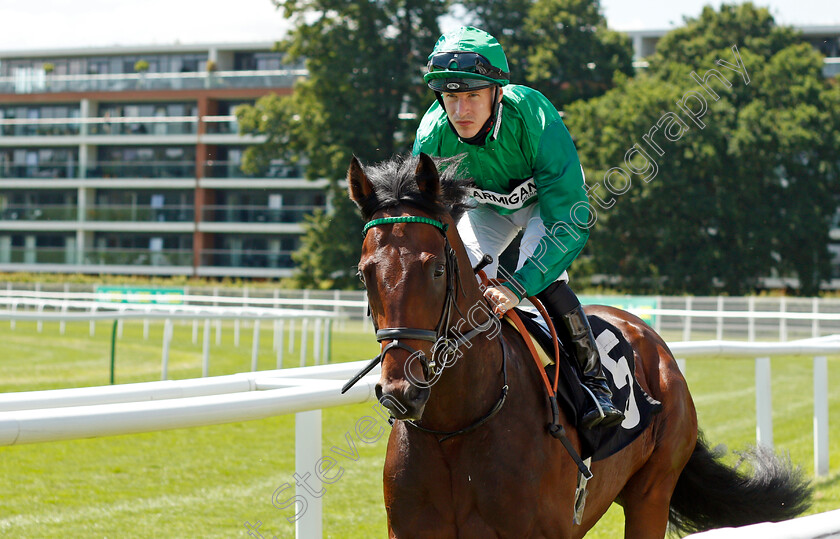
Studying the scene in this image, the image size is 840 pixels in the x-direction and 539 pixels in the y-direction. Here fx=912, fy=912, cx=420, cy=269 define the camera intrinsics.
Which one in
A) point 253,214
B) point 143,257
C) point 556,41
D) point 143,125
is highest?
point 556,41

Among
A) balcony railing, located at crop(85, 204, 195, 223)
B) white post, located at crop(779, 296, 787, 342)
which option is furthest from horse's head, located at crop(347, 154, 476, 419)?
balcony railing, located at crop(85, 204, 195, 223)

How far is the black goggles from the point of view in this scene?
2.98m

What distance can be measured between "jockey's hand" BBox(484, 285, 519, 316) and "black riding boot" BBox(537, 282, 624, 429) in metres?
0.42

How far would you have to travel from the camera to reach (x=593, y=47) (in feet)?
121

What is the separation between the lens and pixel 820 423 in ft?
20.9

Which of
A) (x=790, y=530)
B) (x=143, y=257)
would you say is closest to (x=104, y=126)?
(x=143, y=257)

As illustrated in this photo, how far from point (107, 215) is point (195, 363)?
38.3 metres

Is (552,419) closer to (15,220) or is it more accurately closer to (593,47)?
(593,47)

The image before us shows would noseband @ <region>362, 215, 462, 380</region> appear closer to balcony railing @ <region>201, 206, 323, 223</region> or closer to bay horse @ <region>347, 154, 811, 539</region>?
bay horse @ <region>347, 154, 811, 539</region>

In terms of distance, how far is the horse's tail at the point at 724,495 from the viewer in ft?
13.5

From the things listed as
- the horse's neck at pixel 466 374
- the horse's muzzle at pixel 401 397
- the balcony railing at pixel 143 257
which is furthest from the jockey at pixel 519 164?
the balcony railing at pixel 143 257

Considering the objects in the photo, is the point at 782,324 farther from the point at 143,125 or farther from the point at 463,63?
the point at 143,125

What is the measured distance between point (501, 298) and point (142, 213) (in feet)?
162

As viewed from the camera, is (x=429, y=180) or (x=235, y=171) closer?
(x=429, y=180)
